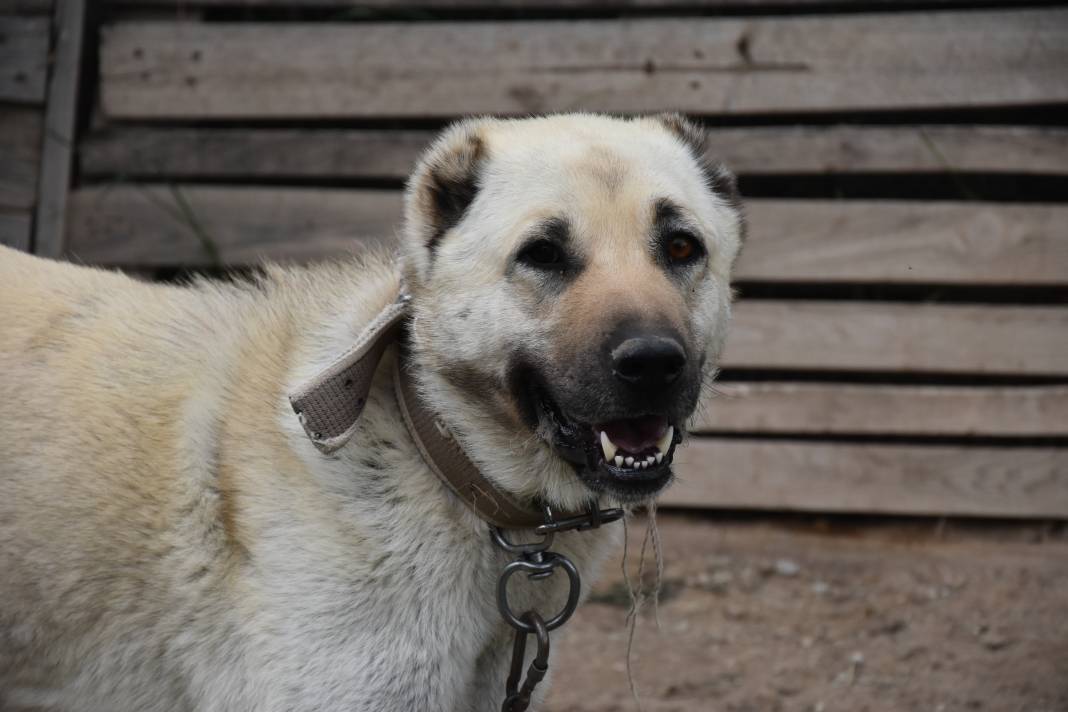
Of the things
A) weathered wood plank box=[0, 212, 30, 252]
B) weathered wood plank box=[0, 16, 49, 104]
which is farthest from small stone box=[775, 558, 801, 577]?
weathered wood plank box=[0, 16, 49, 104]

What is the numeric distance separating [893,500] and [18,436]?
3.73m

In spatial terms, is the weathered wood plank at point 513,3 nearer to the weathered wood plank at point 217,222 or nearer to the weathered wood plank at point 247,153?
the weathered wood plank at point 247,153

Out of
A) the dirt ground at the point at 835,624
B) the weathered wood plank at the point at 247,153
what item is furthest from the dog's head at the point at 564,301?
the weathered wood plank at the point at 247,153

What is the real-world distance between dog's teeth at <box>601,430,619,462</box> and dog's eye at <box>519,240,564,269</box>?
0.38 meters

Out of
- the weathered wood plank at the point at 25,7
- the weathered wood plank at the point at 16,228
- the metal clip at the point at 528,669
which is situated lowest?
the weathered wood plank at the point at 16,228

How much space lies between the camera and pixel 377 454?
2475 millimetres

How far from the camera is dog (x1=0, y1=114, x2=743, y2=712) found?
2.31m

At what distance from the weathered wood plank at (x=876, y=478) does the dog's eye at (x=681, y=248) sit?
2515mm

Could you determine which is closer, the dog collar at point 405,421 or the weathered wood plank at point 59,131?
the dog collar at point 405,421

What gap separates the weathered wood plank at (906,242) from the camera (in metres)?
4.82

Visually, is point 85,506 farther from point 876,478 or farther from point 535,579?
point 876,478

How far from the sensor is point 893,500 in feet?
16.5

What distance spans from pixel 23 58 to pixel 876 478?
4.10 metres

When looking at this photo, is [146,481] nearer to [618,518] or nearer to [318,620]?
[318,620]
